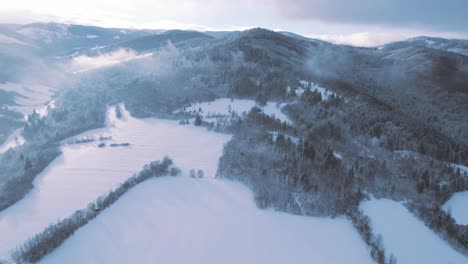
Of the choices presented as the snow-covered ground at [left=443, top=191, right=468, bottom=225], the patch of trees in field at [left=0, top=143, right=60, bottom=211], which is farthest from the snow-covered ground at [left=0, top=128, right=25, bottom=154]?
the snow-covered ground at [left=443, top=191, right=468, bottom=225]

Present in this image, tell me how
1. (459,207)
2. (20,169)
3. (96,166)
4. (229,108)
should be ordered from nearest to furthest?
(459,207), (96,166), (20,169), (229,108)

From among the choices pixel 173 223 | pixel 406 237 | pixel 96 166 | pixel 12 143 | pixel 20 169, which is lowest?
pixel 12 143

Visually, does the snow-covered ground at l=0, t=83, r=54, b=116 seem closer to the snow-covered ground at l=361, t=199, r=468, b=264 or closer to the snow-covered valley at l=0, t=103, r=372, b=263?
the snow-covered valley at l=0, t=103, r=372, b=263

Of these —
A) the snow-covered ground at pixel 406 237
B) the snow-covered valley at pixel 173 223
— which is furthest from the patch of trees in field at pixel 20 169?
the snow-covered ground at pixel 406 237

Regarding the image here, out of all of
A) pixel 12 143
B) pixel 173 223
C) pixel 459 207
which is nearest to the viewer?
pixel 173 223

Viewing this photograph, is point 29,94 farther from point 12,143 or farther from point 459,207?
point 459,207

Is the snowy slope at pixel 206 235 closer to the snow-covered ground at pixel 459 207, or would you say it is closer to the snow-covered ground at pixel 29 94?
the snow-covered ground at pixel 459 207

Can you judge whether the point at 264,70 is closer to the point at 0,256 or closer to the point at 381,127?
the point at 381,127

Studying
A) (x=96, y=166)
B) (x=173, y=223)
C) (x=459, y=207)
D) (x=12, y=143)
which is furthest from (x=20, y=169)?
(x=12, y=143)
